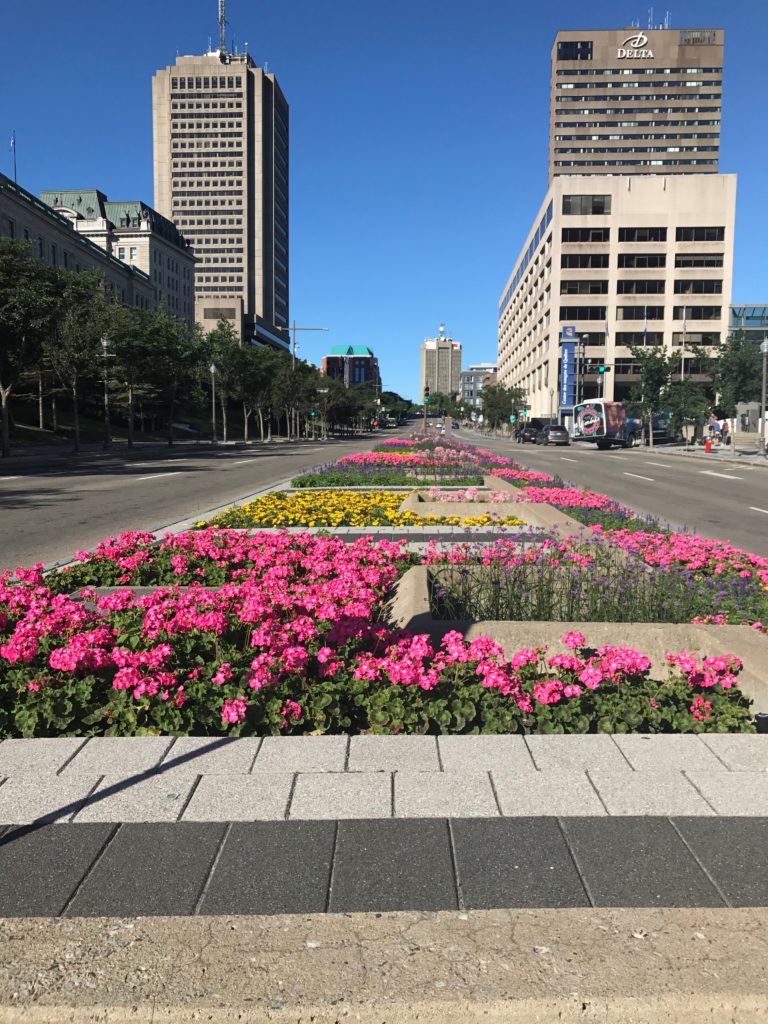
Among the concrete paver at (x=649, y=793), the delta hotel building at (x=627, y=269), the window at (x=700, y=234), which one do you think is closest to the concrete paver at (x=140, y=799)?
the concrete paver at (x=649, y=793)

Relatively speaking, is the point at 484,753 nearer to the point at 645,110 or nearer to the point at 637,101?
the point at 645,110

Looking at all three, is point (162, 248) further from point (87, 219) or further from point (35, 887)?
point (35, 887)

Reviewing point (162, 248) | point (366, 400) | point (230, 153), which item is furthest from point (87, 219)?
point (230, 153)

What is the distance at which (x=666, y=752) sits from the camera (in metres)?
3.78

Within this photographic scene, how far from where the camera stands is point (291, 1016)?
2.12 meters

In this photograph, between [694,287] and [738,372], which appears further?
[694,287]

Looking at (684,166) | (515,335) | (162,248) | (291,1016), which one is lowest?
(291,1016)

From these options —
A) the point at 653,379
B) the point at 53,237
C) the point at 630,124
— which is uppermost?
the point at 630,124

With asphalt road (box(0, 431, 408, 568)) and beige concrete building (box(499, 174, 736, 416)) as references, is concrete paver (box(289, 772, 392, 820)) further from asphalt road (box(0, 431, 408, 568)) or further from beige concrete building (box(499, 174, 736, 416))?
beige concrete building (box(499, 174, 736, 416))

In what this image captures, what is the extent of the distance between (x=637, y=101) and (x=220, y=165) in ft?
322

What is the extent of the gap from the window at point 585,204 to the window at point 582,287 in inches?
318

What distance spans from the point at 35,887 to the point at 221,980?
0.89 metres

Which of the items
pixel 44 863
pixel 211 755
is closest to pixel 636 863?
pixel 211 755

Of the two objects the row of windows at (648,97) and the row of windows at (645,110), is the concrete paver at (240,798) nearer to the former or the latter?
the row of windows at (645,110)
